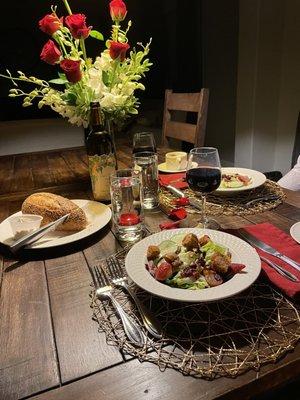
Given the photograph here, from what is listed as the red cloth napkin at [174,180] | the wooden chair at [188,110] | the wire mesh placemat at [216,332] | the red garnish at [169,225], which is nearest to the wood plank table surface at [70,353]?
the wire mesh placemat at [216,332]

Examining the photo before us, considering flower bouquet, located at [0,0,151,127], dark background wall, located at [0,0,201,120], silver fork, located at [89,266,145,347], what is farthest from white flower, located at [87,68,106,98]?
dark background wall, located at [0,0,201,120]

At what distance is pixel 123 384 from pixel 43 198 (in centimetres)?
55

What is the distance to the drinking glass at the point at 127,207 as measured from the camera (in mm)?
771

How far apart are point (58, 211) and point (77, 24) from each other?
510 mm

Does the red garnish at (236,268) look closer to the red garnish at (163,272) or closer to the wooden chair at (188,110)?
the red garnish at (163,272)

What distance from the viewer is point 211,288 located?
1.61 feet

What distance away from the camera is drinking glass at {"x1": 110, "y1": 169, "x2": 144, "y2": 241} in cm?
77

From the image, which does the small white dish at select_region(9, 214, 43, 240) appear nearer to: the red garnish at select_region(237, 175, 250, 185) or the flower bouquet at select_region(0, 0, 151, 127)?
the flower bouquet at select_region(0, 0, 151, 127)

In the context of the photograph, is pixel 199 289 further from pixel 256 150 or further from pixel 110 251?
pixel 256 150

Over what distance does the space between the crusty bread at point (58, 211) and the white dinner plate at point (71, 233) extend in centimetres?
2

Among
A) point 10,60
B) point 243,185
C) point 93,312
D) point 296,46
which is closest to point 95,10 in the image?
point 10,60

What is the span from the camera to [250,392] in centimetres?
38

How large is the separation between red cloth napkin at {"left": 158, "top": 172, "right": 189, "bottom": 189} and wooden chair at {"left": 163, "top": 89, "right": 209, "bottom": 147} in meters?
0.53

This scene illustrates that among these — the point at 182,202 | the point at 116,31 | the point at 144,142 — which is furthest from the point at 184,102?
the point at 182,202
